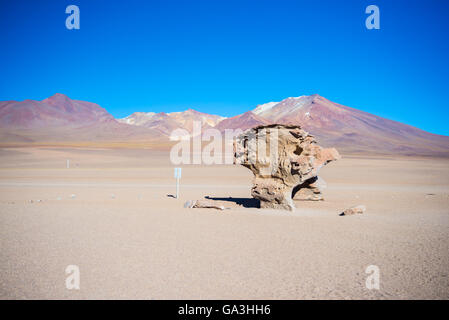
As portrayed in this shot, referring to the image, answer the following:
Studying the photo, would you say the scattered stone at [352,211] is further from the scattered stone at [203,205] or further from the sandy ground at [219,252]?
the scattered stone at [203,205]

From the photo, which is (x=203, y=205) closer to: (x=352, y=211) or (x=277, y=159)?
(x=277, y=159)

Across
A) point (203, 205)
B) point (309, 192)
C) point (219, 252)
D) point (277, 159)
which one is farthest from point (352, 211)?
point (219, 252)

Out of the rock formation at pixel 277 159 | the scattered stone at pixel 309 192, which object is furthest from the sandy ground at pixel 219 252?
the scattered stone at pixel 309 192

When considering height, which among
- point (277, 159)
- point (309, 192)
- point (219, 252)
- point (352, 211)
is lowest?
point (219, 252)

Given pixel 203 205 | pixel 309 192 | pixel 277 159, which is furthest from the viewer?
pixel 309 192

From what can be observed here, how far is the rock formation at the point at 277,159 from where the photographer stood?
41.4 ft

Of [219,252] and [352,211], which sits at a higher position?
[352,211]

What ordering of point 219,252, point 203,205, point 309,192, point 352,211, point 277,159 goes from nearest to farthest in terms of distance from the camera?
point 219,252 → point 352,211 → point 203,205 → point 277,159 → point 309,192

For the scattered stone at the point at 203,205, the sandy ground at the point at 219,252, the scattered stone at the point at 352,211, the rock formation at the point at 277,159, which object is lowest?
the sandy ground at the point at 219,252

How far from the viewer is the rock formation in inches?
497

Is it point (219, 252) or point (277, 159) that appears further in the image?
point (277, 159)

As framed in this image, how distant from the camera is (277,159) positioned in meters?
13.1

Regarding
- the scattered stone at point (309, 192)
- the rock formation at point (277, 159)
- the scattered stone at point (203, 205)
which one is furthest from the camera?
the scattered stone at point (309, 192)
